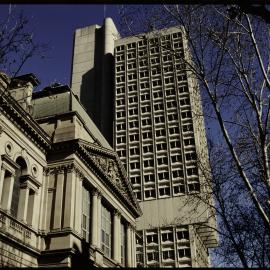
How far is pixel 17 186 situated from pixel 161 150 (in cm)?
4879

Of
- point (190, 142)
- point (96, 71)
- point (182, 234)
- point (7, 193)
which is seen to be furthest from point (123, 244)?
point (96, 71)

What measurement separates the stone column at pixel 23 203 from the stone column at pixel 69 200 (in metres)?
2.55

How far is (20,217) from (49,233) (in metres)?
2.17

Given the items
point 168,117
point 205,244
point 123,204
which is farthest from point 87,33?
point 123,204

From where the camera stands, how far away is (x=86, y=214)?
26.4m

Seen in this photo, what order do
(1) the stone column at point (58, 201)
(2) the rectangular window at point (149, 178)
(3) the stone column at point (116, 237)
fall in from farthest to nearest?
(2) the rectangular window at point (149, 178), (3) the stone column at point (116, 237), (1) the stone column at point (58, 201)

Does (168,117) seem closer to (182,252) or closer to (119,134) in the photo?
(119,134)

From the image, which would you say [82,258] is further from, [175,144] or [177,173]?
[175,144]

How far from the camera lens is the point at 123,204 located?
3341 cm

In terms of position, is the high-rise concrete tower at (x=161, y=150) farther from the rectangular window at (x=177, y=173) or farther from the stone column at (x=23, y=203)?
the stone column at (x=23, y=203)

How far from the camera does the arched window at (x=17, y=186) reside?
70.6ft

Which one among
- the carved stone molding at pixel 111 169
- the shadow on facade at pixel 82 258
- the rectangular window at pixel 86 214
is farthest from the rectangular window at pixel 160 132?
the shadow on facade at pixel 82 258

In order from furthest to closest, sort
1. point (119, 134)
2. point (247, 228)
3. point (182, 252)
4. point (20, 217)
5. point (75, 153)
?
point (119, 134), point (182, 252), point (75, 153), point (20, 217), point (247, 228)

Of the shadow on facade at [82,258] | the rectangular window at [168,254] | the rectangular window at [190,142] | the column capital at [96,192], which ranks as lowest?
the shadow on facade at [82,258]
